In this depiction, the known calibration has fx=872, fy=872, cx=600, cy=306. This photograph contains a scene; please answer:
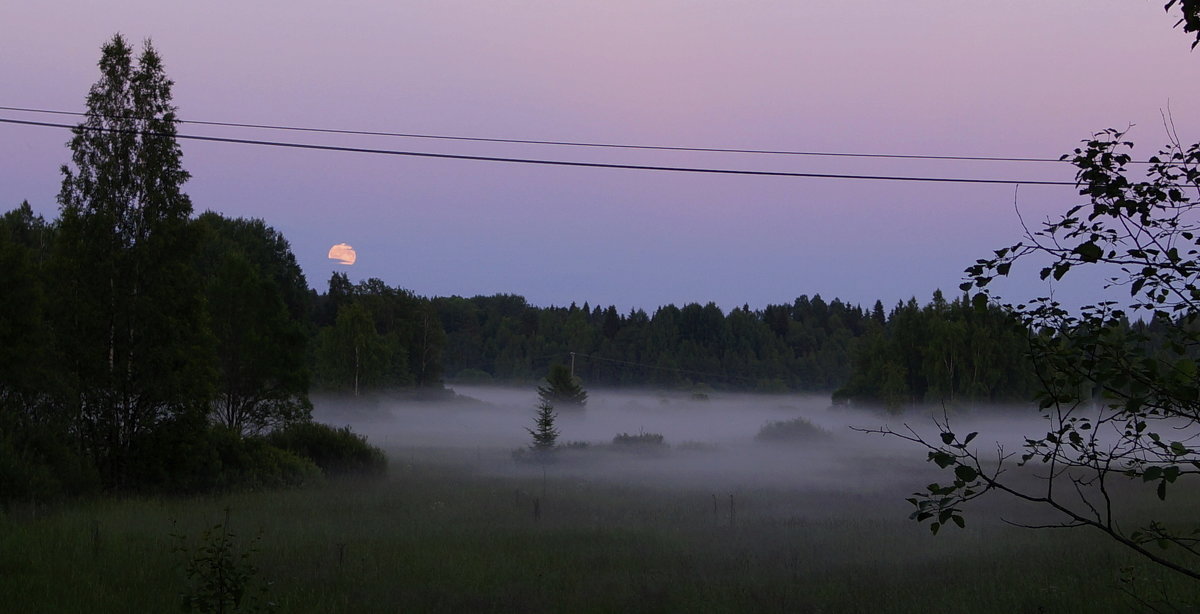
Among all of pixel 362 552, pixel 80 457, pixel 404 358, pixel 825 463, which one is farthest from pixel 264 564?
pixel 404 358

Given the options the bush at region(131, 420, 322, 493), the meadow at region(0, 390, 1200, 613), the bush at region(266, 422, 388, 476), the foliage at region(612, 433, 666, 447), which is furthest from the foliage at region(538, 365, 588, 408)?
the bush at region(131, 420, 322, 493)

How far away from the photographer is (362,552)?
14.6 metres

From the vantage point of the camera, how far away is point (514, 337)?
132m

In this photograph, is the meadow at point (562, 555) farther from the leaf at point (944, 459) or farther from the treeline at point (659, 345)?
the treeline at point (659, 345)

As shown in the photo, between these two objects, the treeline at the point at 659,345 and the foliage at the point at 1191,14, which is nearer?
the foliage at the point at 1191,14

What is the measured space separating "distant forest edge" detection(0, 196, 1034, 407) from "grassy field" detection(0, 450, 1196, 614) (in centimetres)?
448

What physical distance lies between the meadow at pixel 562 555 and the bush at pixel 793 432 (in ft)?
95.2

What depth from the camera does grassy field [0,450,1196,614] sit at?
11.3m

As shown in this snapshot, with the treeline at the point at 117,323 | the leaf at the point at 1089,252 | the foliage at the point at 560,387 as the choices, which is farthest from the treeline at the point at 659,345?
the leaf at the point at 1089,252

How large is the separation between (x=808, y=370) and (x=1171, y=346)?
13027 cm

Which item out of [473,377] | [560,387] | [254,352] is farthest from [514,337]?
[254,352]

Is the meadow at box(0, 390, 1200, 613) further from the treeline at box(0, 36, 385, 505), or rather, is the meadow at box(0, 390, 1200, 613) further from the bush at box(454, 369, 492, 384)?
the bush at box(454, 369, 492, 384)

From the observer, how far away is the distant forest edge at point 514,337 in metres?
33.3

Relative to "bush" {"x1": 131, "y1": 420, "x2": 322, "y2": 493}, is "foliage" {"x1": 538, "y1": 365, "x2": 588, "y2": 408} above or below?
above
